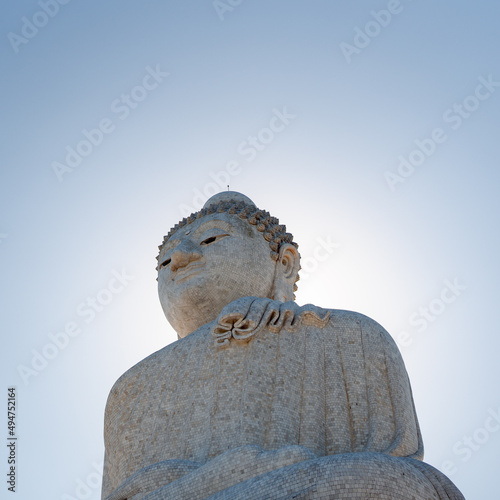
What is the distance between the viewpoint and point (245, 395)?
23.7 ft

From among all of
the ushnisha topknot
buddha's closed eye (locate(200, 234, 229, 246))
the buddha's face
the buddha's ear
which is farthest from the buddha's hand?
the ushnisha topknot

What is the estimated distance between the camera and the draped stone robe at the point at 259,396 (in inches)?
270

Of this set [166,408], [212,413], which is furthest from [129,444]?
[212,413]

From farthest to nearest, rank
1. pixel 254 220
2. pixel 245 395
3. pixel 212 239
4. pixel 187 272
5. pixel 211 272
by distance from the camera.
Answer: pixel 254 220 < pixel 212 239 < pixel 187 272 < pixel 211 272 < pixel 245 395

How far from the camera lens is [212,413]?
722 centimetres

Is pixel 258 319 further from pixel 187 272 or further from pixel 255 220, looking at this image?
pixel 255 220

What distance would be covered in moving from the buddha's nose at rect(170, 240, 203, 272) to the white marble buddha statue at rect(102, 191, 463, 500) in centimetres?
1

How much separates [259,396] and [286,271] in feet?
9.41

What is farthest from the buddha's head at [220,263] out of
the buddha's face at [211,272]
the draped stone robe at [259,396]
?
the draped stone robe at [259,396]

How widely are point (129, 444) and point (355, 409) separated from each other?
2314 mm

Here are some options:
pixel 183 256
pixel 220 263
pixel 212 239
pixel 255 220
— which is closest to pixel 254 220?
pixel 255 220

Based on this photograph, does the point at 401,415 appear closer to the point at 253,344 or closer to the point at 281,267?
the point at 253,344

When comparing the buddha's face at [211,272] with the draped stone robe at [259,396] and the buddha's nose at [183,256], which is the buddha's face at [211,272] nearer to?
the buddha's nose at [183,256]

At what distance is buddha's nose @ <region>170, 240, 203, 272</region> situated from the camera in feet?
29.8
